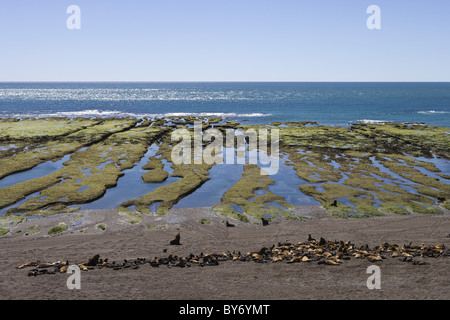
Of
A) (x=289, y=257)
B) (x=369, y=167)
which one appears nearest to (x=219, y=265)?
(x=289, y=257)

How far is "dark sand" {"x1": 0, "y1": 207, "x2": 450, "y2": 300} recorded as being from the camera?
54.0ft

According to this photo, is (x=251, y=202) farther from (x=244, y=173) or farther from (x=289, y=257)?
(x=289, y=257)

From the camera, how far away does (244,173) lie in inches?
1861

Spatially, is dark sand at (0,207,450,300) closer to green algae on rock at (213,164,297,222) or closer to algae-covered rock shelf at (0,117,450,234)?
green algae on rock at (213,164,297,222)

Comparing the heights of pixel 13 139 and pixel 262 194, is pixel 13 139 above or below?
above

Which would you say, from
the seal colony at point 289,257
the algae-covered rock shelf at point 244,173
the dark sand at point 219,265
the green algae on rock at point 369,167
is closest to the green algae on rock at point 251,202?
the algae-covered rock shelf at point 244,173

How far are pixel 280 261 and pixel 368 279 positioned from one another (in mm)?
5389

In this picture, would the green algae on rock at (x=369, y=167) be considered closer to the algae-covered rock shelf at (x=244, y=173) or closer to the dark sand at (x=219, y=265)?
the algae-covered rock shelf at (x=244, y=173)

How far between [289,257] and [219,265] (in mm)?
4828

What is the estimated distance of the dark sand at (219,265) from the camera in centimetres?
1647

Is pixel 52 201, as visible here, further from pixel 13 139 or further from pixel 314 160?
pixel 13 139
